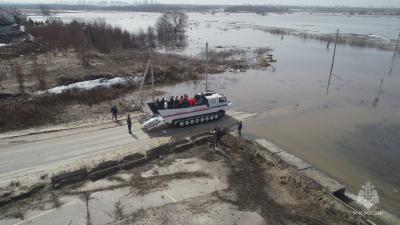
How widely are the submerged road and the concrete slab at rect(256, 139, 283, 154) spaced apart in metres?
4.18

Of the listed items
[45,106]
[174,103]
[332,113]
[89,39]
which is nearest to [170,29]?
[89,39]

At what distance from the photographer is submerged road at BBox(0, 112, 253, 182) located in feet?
58.9

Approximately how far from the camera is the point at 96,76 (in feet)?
123

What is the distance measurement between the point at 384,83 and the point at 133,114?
31258 millimetres

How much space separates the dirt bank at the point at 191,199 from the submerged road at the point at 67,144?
2.87 m

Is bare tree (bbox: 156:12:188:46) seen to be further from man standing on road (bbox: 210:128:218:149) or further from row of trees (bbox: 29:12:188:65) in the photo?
man standing on road (bbox: 210:128:218:149)

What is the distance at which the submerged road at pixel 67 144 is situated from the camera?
18.0 m

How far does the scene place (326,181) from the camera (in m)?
17.1

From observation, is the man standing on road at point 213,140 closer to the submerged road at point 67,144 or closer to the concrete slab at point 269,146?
the submerged road at point 67,144

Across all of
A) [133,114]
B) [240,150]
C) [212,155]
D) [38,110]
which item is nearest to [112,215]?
[212,155]

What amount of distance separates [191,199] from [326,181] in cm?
726

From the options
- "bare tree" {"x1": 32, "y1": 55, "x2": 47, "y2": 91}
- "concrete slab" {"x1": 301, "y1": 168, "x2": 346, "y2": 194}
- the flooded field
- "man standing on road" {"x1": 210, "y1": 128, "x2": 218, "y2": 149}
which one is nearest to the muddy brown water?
the flooded field

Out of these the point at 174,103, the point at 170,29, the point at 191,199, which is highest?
the point at 174,103

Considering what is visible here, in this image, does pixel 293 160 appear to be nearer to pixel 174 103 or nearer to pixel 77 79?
pixel 174 103
